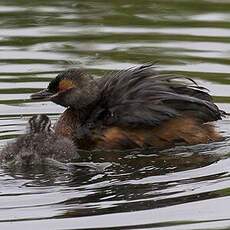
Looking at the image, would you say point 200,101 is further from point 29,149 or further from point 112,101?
point 29,149

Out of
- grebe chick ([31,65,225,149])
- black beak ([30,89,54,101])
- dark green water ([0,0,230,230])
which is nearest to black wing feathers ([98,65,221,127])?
grebe chick ([31,65,225,149])

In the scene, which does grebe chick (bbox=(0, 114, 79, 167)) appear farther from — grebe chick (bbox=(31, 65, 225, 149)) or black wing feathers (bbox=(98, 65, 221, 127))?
black wing feathers (bbox=(98, 65, 221, 127))

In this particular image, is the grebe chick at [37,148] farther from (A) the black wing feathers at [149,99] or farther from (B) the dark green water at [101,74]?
(A) the black wing feathers at [149,99]

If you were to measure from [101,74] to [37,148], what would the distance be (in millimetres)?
3325

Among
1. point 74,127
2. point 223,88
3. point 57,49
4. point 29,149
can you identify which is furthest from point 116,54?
point 29,149

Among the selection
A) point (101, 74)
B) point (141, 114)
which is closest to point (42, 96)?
point (141, 114)

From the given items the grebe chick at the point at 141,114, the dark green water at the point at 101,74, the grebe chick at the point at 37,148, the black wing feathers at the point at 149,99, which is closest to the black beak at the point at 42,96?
the grebe chick at the point at 141,114

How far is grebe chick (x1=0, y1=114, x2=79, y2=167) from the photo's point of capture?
10516 millimetres

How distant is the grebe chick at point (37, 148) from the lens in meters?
10.5

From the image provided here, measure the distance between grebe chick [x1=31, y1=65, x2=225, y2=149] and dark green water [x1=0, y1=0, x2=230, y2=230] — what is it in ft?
0.62

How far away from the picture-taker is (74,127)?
11516mm

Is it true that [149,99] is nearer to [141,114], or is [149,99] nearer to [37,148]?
[141,114]

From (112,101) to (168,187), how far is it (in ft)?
5.87

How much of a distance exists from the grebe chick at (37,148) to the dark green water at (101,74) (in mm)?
198
